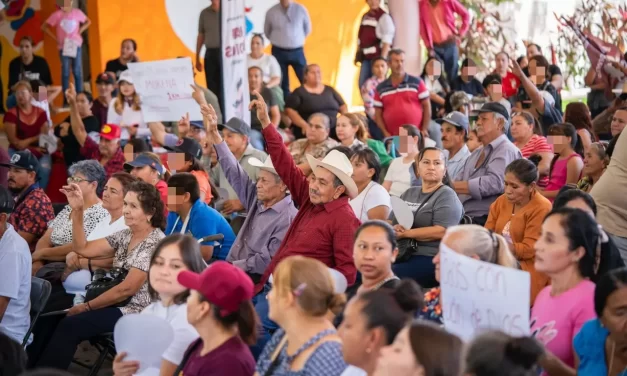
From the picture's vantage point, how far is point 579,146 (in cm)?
898

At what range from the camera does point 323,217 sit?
5879mm

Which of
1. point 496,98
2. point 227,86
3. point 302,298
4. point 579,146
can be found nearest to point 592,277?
point 302,298

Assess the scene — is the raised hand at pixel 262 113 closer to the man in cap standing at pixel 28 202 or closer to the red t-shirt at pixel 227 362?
the man in cap standing at pixel 28 202

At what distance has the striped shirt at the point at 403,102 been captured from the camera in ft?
35.4

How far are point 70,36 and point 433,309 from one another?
9352 mm

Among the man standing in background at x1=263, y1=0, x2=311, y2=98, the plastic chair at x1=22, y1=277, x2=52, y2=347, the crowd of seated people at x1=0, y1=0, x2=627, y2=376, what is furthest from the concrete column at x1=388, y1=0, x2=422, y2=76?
the plastic chair at x1=22, y1=277, x2=52, y2=347

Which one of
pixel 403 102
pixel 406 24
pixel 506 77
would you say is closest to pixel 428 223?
pixel 403 102

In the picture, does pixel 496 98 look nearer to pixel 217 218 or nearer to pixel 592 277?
pixel 217 218

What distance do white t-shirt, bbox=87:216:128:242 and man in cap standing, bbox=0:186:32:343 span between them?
0.76 m

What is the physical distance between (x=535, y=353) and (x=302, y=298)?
3.75 feet

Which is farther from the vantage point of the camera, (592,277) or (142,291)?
(142,291)

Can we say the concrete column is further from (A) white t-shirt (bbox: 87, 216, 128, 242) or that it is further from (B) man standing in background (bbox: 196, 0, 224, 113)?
(A) white t-shirt (bbox: 87, 216, 128, 242)

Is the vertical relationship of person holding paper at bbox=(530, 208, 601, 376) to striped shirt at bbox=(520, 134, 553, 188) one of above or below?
above

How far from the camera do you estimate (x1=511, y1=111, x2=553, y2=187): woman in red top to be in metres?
8.20
